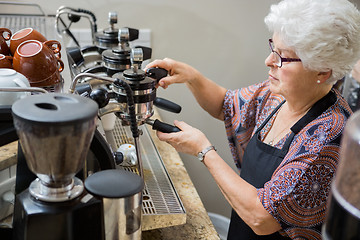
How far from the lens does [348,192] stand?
16.9 inches

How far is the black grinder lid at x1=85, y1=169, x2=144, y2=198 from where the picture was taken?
0.66 m

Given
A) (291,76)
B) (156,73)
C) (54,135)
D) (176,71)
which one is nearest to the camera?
(54,135)

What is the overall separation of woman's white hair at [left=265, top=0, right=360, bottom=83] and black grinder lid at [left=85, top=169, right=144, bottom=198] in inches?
25.3

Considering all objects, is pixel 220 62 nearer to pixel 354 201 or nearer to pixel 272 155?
pixel 272 155

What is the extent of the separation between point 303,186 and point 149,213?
41 cm

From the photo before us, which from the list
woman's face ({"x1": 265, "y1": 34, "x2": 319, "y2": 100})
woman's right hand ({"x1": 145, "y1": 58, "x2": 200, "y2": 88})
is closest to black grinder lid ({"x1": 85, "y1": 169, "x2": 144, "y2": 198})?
woman's face ({"x1": 265, "y1": 34, "x2": 319, "y2": 100})

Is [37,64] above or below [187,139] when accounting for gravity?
above

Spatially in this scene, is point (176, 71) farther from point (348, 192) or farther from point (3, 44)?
point (348, 192)

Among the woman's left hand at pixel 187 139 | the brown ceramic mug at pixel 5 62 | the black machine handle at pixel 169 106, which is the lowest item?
the woman's left hand at pixel 187 139

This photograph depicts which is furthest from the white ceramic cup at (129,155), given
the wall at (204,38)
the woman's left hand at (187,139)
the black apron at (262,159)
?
the wall at (204,38)

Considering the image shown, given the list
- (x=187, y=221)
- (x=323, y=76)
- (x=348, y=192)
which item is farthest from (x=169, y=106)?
(x=348, y=192)

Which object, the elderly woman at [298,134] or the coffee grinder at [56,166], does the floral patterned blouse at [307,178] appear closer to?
the elderly woman at [298,134]

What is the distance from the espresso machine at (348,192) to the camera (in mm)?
412

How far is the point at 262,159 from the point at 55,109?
2.71 feet
